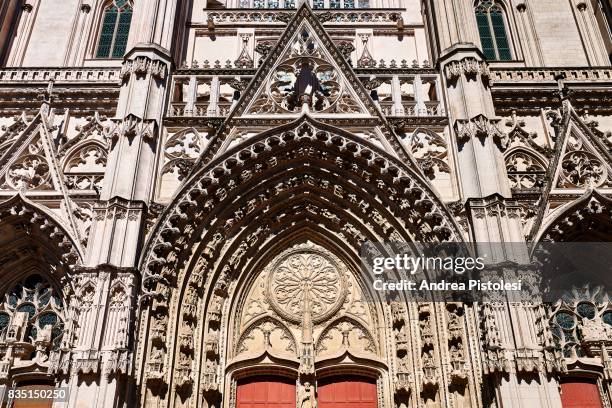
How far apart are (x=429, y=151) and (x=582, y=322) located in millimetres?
4942

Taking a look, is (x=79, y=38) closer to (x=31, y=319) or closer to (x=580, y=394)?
(x=31, y=319)

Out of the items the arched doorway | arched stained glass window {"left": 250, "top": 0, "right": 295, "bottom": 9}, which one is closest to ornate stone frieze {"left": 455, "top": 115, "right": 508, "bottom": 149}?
arched stained glass window {"left": 250, "top": 0, "right": 295, "bottom": 9}

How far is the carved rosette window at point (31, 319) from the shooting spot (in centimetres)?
1298

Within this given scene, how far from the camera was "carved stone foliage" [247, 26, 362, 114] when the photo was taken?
14.9 meters

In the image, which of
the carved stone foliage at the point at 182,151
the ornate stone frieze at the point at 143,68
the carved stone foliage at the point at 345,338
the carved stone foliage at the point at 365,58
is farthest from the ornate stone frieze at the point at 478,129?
the ornate stone frieze at the point at 143,68

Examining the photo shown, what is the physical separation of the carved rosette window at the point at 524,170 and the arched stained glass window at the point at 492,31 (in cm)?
428

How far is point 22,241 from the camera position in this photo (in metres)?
13.9

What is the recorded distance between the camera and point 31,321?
13.4 meters

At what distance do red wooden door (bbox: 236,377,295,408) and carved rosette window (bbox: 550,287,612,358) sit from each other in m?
5.74

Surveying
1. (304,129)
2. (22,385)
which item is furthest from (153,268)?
(304,129)

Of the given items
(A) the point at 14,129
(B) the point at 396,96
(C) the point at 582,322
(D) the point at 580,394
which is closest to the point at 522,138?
(B) the point at 396,96

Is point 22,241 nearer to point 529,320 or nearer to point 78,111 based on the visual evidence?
point 78,111

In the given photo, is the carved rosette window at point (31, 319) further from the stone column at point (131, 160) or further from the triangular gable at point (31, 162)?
the stone column at point (131, 160)

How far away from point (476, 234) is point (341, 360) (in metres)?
3.94
